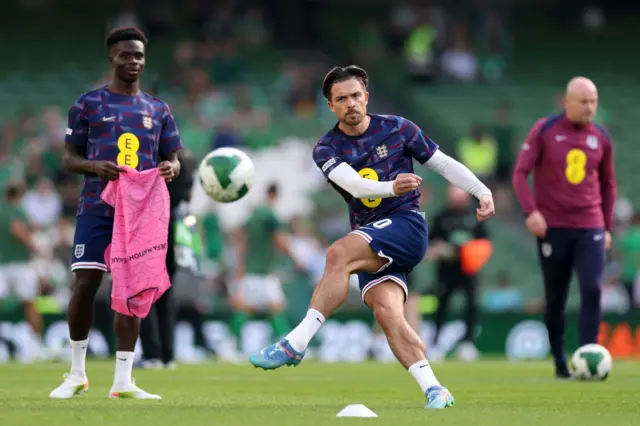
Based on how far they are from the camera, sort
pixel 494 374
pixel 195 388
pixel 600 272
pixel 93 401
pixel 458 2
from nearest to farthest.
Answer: pixel 93 401, pixel 195 388, pixel 600 272, pixel 494 374, pixel 458 2

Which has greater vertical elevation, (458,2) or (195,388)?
(458,2)

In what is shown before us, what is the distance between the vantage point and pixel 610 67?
2883 cm

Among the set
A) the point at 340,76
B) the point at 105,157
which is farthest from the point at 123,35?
the point at 340,76

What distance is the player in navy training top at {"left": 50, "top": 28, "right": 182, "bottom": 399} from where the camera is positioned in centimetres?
930

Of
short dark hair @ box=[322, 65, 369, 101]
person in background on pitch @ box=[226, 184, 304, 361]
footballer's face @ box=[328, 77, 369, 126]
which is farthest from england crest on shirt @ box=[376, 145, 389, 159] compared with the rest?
person in background on pitch @ box=[226, 184, 304, 361]

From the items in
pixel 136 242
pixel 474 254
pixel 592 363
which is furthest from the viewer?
pixel 474 254

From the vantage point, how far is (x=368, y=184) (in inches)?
326

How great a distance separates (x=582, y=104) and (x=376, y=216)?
4.42m

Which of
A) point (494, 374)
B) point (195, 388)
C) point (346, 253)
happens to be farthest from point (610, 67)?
point (346, 253)

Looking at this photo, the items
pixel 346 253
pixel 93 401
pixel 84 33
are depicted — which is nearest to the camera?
pixel 346 253

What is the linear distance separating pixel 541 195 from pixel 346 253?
483 centimetres

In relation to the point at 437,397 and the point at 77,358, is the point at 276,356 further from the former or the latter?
the point at 77,358

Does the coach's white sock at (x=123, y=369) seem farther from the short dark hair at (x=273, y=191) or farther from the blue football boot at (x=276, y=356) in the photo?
the short dark hair at (x=273, y=191)

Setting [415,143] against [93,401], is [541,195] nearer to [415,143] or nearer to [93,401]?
[415,143]
